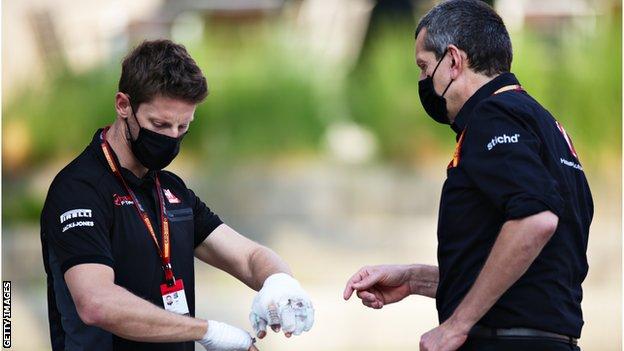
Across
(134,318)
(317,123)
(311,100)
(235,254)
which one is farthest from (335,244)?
(134,318)

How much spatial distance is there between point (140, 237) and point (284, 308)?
0.52m

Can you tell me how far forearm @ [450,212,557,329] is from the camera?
9.71 feet

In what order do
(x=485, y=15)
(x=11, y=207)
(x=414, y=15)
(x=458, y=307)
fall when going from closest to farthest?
(x=458, y=307) < (x=485, y=15) < (x=11, y=207) < (x=414, y=15)

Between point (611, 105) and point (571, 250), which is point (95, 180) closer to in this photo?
point (571, 250)

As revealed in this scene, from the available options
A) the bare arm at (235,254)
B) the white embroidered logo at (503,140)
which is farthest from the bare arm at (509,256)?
the bare arm at (235,254)

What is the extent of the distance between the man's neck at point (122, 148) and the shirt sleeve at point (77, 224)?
177 mm

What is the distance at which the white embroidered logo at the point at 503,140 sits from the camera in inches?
120

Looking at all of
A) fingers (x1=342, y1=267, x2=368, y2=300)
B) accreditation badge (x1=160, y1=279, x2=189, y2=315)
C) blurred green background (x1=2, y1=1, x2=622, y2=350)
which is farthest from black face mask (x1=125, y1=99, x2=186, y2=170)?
blurred green background (x1=2, y1=1, x2=622, y2=350)

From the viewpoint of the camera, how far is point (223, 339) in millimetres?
3275

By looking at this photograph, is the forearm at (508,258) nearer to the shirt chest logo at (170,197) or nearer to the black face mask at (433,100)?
the black face mask at (433,100)

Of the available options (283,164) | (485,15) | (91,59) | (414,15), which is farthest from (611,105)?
(485,15)

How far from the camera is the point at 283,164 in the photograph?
10008 mm

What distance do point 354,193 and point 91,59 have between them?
128 inches

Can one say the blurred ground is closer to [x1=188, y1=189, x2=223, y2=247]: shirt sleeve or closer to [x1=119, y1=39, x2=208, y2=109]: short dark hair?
[x1=188, y1=189, x2=223, y2=247]: shirt sleeve
